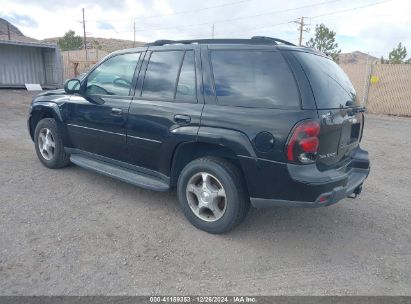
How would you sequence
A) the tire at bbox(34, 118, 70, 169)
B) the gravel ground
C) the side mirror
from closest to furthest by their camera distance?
the gravel ground → the side mirror → the tire at bbox(34, 118, 70, 169)

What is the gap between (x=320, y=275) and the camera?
2861 mm

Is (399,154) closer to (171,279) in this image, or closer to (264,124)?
(264,124)

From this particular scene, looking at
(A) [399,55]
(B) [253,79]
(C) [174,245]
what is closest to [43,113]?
(C) [174,245]

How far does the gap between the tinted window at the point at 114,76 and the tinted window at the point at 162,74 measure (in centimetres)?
28

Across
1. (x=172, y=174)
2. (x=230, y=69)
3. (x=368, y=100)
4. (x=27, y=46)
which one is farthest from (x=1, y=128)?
(x=368, y=100)

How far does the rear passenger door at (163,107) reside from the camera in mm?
3426

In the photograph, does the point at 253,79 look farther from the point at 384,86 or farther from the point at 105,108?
the point at 384,86

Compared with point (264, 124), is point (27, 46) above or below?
above

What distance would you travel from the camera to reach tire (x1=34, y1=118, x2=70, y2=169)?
4.95m

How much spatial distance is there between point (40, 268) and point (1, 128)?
7115 millimetres

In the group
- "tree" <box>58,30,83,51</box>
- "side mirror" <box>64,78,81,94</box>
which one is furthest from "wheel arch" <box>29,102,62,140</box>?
"tree" <box>58,30,83,51</box>

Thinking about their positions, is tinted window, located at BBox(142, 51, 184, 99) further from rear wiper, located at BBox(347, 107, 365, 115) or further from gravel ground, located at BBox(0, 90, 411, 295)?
rear wiper, located at BBox(347, 107, 365, 115)

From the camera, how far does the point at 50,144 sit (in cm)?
510

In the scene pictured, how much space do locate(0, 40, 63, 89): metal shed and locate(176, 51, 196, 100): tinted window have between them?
1622 cm
